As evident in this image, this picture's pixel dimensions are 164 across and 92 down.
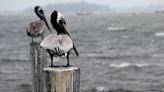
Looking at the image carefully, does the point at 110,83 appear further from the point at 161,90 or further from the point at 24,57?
the point at 24,57

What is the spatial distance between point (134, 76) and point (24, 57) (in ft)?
42.9

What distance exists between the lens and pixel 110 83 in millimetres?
27750

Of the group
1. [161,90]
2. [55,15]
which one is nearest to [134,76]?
[161,90]

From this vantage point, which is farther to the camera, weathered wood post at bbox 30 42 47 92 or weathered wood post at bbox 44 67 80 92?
weathered wood post at bbox 30 42 47 92

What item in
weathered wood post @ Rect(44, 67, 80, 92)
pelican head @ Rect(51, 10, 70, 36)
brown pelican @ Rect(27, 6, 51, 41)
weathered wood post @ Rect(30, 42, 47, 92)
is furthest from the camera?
brown pelican @ Rect(27, 6, 51, 41)

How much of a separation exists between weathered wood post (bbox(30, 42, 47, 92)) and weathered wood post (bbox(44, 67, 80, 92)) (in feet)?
10.6

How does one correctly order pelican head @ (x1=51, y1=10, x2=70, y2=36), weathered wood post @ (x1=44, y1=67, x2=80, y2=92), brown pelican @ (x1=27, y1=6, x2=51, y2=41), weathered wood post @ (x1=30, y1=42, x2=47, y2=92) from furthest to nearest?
brown pelican @ (x1=27, y1=6, x2=51, y2=41), weathered wood post @ (x1=30, y1=42, x2=47, y2=92), pelican head @ (x1=51, y1=10, x2=70, y2=36), weathered wood post @ (x1=44, y1=67, x2=80, y2=92)

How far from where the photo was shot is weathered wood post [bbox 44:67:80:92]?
7.26m

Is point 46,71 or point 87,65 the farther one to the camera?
point 87,65

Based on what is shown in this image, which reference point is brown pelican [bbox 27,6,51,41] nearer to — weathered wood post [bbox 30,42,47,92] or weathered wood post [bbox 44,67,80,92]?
weathered wood post [bbox 30,42,47,92]

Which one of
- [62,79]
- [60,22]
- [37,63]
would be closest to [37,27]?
[37,63]

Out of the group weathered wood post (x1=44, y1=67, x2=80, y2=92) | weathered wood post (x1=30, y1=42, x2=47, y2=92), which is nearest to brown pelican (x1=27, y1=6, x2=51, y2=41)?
weathered wood post (x1=30, y1=42, x2=47, y2=92)

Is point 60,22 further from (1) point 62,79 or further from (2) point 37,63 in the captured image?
(2) point 37,63

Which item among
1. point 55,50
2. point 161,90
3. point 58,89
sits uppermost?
point 55,50
